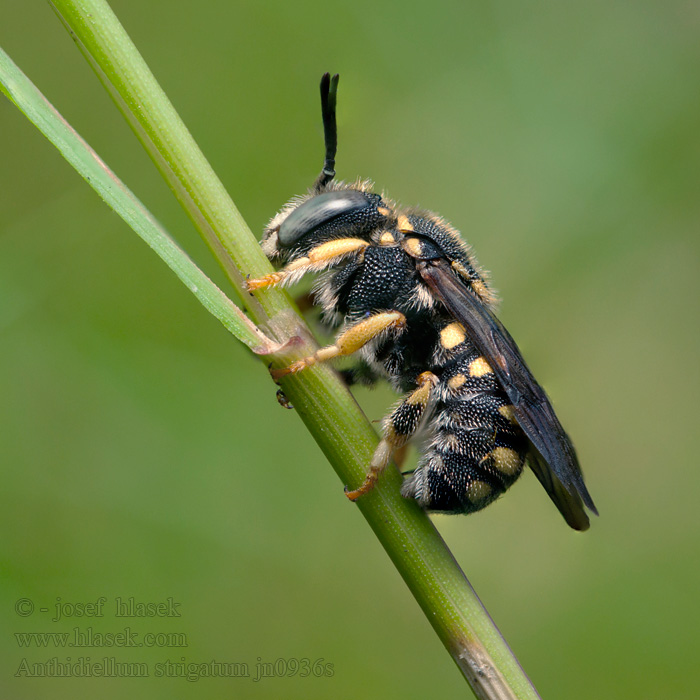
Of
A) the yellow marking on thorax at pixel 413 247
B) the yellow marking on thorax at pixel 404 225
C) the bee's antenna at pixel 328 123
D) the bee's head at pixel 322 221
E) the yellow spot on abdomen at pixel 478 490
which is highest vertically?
the bee's antenna at pixel 328 123

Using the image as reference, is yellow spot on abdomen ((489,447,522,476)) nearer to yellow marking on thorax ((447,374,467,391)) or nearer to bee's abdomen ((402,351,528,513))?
bee's abdomen ((402,351,528,513))

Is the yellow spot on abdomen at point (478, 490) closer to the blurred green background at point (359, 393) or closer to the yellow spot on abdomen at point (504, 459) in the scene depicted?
the yellow spot on abdomen at point (504, 459)

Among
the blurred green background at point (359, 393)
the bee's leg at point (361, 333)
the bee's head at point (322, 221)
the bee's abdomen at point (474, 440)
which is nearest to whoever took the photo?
the bee's leg at point (361, 333)

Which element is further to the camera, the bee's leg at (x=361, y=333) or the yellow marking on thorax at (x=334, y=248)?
the yellow marking on thorax at (x=334, y=248)

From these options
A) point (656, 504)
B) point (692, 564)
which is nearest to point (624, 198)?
point (656, 504)

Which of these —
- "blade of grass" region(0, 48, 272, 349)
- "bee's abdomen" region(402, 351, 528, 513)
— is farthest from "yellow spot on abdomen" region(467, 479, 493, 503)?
"blade of grass" region(0, 48, 272, 349)

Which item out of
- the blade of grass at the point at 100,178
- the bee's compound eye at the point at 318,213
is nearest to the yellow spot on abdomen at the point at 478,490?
the bee's compound eye at the point at 318,213

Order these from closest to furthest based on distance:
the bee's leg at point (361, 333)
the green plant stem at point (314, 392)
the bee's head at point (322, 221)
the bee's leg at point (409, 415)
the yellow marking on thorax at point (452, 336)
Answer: the green plant stem at point (314, 392), the bee's leg at point (361, 333), the bee's leg at point (409, 415), the yellow marking on thorax at point (452, 336), the bee's head at point (322, 221)
